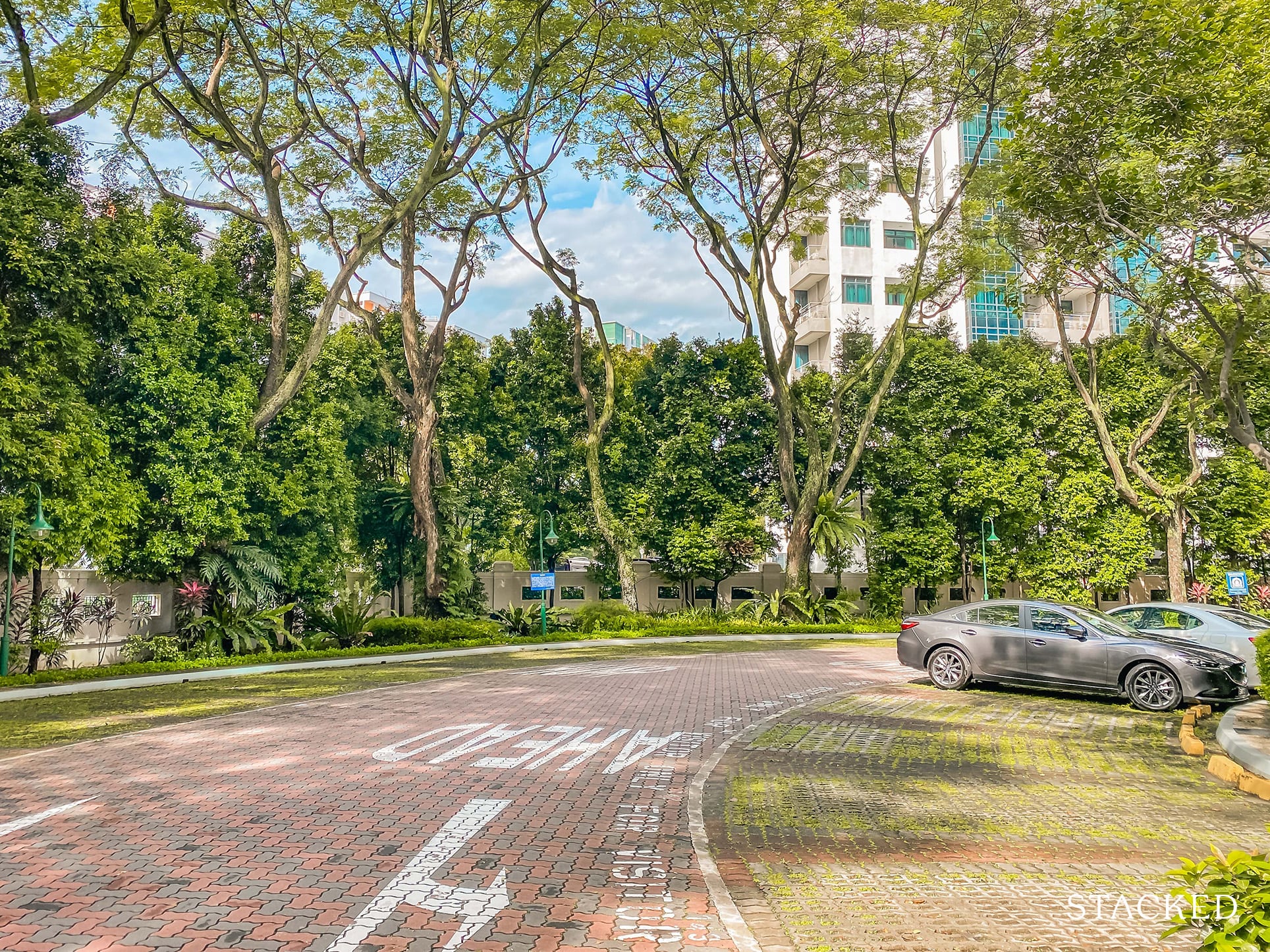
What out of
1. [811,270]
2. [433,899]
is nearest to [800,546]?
[811,270]

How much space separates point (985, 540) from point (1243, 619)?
20.2m

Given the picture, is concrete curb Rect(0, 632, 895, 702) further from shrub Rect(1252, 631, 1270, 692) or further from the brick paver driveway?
shrub Rect(1252, 631, 1270, 692)

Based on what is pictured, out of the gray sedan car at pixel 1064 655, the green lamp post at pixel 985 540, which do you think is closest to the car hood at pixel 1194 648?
the gray sedan car at pixel 1064 655

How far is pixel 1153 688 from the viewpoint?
39.4 ft

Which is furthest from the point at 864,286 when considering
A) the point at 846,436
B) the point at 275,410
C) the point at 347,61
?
the point at 275,410

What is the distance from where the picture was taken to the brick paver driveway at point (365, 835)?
4484 millimetres

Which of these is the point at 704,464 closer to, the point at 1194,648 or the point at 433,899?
the point at 1194,648

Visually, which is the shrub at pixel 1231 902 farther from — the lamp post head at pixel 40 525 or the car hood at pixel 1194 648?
the lamp post head at pixel 40 525

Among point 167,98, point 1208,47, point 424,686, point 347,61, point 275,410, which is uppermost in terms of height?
point 347,61

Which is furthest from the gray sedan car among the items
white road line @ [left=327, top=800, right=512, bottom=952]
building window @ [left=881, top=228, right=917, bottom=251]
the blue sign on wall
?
building window @ [left=881, top=228, right=917, bottom=251]

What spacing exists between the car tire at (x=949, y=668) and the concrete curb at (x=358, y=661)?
38.9 feet

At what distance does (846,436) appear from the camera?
119ft

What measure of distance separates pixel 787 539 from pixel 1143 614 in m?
18.0

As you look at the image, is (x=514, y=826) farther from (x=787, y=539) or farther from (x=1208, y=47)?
(x=787, y=539)
